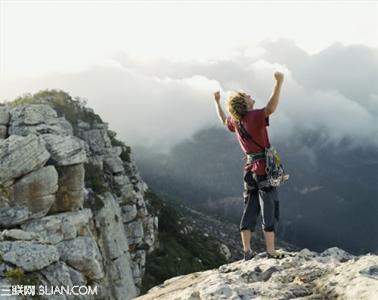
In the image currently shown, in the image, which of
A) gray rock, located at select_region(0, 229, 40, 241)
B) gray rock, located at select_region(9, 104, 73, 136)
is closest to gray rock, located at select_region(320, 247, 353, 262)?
gray rock, located at select_region(0, 229, 40, 241)

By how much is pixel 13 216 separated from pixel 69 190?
492 centimetres

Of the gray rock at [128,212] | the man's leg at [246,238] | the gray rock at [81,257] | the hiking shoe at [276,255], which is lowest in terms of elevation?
the gray rock at [128,212]

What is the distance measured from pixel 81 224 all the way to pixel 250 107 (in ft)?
65.4

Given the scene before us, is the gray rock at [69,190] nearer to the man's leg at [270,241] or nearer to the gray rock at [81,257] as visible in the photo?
the gray rock at [81,257]

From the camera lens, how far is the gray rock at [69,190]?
30677mm

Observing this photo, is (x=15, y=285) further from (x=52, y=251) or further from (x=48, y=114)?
(x=48, y=114)

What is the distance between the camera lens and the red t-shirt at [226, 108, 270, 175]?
12258mm

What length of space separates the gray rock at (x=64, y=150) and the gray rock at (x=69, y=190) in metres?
0.51

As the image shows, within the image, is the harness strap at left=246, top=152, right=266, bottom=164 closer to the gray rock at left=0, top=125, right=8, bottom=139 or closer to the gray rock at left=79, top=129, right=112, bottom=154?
the gray rock at left=0, top=125, right=8, bottom=139

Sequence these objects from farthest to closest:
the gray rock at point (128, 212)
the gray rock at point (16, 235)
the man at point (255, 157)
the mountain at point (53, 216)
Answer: the gray rock at point (128, 212), the gray rock at point (16, 235), the mountain at point (53, 216), the man at point (255, 157)

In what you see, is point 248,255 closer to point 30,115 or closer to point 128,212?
point 30,115

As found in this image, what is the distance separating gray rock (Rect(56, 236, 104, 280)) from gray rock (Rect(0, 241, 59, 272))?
2.40 metres

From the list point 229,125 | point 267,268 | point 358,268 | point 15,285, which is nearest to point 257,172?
point 229,125

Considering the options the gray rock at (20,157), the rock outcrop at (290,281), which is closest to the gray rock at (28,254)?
the gray rock at (20,157)
